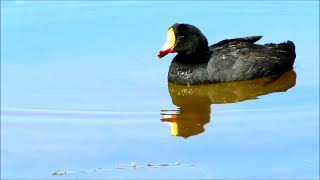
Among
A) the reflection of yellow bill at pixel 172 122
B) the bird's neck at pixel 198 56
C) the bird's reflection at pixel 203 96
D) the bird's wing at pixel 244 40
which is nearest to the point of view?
the reflection of yellow bill at pixel 172 122

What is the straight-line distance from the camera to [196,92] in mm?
11039

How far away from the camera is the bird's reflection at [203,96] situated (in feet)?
32.0

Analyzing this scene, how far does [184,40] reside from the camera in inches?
448

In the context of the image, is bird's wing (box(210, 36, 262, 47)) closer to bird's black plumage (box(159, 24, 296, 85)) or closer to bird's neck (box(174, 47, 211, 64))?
bird's black plumage (box(159, 24, 296, 85))

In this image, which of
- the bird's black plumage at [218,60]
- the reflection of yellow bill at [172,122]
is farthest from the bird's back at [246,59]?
the reflection of yellow bill at [172,122]

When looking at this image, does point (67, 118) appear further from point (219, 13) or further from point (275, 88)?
point (219, 13)

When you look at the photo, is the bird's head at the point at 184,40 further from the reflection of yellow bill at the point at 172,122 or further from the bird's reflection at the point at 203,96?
the reflection of yellow bill at the point at 172,122

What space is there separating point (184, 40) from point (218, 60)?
511 mm

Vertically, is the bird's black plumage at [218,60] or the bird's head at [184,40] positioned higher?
the bird's head at [184,40]

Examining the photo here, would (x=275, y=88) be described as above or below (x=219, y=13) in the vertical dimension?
below

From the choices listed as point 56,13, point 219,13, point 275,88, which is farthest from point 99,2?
point 275,88

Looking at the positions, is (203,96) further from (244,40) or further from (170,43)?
(244,40)

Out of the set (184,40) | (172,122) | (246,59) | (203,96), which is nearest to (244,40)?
(246,59)

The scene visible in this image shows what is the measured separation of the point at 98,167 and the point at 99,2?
691cm
